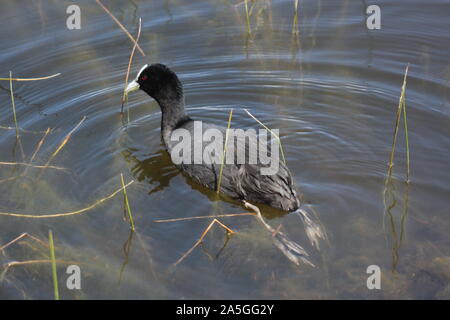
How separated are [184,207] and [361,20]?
488cm

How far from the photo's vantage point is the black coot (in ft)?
18.7

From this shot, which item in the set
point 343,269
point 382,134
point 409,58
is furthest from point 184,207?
point 409,58

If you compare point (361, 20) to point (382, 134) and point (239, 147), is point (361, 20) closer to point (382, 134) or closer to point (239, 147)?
point (382, 134)

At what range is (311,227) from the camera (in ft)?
18.5

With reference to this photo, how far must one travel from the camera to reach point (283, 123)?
7.28 metres

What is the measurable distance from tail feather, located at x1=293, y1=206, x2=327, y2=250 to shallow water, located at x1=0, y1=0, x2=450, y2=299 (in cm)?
8

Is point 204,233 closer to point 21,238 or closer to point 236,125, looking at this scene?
point 21,238

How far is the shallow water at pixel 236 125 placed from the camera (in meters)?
5.24

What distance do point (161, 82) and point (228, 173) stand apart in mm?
1651

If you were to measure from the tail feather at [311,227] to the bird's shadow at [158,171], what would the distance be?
16.2 inches

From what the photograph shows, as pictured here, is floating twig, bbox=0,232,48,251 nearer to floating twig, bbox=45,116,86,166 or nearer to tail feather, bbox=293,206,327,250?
floating twig, bbox=45,116,86,166

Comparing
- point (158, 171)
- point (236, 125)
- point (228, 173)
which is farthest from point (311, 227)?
point (236, 125)

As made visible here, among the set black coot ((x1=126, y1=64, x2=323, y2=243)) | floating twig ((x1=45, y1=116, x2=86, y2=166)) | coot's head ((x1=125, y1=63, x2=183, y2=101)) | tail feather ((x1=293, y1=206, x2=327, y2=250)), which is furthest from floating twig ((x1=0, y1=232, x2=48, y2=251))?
tail feather ((x1=293, y1=206, x2=327, y2=250))

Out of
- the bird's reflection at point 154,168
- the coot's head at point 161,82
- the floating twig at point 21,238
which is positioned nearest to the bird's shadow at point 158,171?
the bird's reflection at point 154,168
